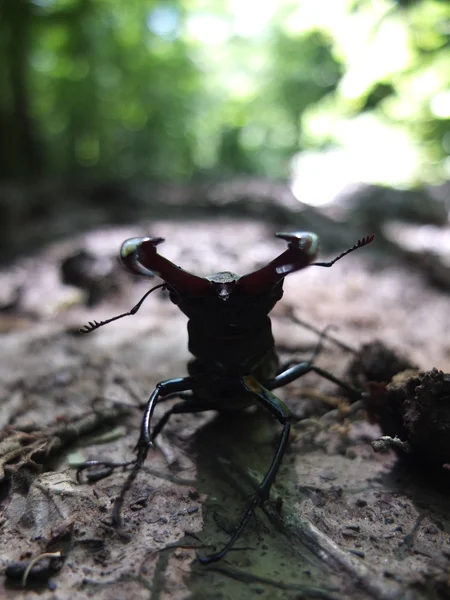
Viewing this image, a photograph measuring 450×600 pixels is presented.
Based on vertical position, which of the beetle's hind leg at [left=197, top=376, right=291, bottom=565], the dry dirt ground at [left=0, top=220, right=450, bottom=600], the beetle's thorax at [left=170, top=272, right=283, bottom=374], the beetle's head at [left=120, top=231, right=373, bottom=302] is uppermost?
the beetle's head at [left=120, top=231, right=373, bottom=302]

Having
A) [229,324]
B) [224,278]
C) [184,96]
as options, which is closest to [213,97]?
[184,96]

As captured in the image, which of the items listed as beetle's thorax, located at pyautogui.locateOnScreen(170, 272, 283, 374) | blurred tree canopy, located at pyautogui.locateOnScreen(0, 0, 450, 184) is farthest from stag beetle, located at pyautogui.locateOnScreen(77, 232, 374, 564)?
blurred tree canopy, located at pyautogui.locateOnScreen(0, 0, 450, 184)

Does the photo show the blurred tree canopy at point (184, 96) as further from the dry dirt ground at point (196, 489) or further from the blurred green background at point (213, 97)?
the dry dirt ground at point (196, 489)

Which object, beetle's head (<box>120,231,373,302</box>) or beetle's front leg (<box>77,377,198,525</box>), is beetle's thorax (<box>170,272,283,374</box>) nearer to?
beetle's head (<box>120,231,373,302</box>)

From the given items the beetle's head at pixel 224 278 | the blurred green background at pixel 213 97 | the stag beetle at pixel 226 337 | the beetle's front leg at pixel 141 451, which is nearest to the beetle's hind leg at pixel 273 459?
the stag beetle at pixel 226 337

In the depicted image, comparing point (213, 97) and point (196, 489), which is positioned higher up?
point (213, 97)

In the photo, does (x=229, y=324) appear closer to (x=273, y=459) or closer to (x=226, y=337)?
(x=226, y=337)

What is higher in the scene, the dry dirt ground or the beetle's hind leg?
the beetle's hind leg
